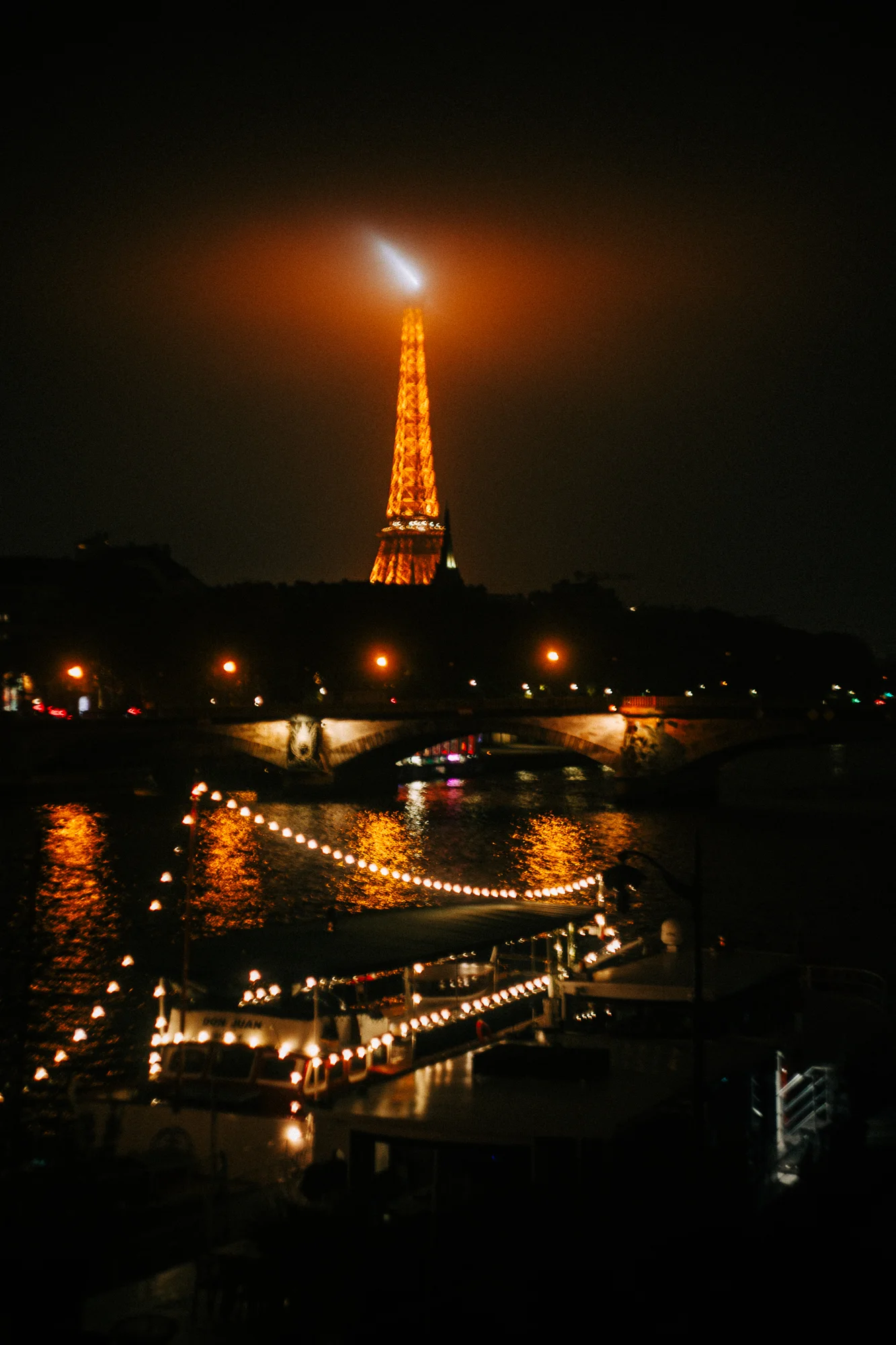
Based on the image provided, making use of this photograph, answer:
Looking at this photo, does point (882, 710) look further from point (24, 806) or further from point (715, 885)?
point (24, 806)

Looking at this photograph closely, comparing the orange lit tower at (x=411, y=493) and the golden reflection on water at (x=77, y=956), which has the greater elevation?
the orange lit tower at (x=411, y=493)

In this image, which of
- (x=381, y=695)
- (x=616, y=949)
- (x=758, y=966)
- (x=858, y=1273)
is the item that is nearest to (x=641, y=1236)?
(x=858, y=1273)

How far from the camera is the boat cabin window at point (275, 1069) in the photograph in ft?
35.6

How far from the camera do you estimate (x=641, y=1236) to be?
25.9ft

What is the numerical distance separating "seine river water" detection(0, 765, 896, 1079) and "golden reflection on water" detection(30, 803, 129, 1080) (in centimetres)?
4

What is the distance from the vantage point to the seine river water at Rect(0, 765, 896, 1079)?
61.6ft

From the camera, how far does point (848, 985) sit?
51.9 ft

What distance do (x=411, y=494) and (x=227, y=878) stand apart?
80.8 metres

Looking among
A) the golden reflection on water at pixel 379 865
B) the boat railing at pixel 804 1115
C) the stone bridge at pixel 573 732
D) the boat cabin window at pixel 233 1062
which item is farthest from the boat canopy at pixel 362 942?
the stone bridge at pixel 573 732

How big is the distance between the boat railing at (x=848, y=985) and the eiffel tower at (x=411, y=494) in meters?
90.0

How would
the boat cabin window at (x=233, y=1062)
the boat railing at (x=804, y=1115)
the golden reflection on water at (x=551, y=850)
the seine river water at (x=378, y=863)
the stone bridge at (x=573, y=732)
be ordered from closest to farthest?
1. the boat railing at (x=804, y=1115)
2. the boat cabin window at (x=233, y=1062)
3. the seine river water at (x=378, y=863)
4. the golden reflection on water at (x=551, y=850)
5. the stone bridge at (x=573, y=732)

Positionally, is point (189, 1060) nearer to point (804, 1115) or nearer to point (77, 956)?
point (804, 1115)

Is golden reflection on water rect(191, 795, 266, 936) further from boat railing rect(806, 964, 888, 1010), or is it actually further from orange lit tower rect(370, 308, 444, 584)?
orange lit tower rect(370, 308, 444, 584)

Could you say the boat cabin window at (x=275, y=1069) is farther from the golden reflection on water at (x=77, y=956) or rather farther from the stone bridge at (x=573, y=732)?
the stone bridge at (x=573, y=732)
